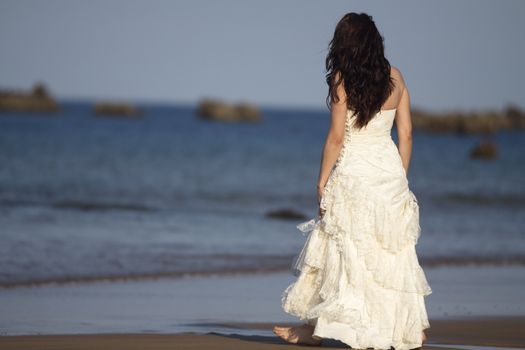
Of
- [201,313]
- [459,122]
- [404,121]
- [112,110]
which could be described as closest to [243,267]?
[201,313]

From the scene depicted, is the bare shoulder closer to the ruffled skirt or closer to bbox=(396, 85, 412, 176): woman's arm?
bbox=(396, 85, 412, 176): woman's arm

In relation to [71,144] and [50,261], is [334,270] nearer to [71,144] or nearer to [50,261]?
[50,261]

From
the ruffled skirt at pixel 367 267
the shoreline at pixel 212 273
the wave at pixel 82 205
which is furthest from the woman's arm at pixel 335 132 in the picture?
the wave at pixel 82 205

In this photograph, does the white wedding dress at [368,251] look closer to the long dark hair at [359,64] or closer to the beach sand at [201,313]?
the long dark hair at [359,64]

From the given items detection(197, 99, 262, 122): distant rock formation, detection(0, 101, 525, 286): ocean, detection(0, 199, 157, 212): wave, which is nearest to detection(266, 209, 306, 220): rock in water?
detection(0, 101, 525, 286): ocean

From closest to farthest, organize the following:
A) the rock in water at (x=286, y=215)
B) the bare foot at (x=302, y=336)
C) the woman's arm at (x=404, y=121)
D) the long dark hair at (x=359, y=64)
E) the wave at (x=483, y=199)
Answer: the long dark hair at (x=359, y=64) < the woman's arm at (x=404, y=121) < the bare foot at (x=302, y=336) < the rock in water at (x=286, y=215) < the wave at (x=483, y=199)

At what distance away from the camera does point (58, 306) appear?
319 inches

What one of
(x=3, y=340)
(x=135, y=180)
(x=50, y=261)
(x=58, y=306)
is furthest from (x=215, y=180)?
(x=3, y=340)

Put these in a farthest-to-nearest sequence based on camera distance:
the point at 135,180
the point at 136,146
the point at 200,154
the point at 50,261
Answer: the point at 136,146, the point at 200,154, the point at 135,180, the point at 50,261

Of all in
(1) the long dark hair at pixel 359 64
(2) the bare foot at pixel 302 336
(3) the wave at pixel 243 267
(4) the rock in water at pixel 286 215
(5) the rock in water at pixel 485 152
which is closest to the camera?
(1) the long dark hair at pixel 359 64

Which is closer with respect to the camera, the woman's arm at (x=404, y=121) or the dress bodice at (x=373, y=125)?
Result: the dress bodice at (x=373, y=125)

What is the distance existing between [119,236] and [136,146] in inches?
→ 1322

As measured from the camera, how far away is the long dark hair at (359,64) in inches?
222

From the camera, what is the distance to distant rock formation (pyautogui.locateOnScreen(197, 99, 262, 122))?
97.6 meters
